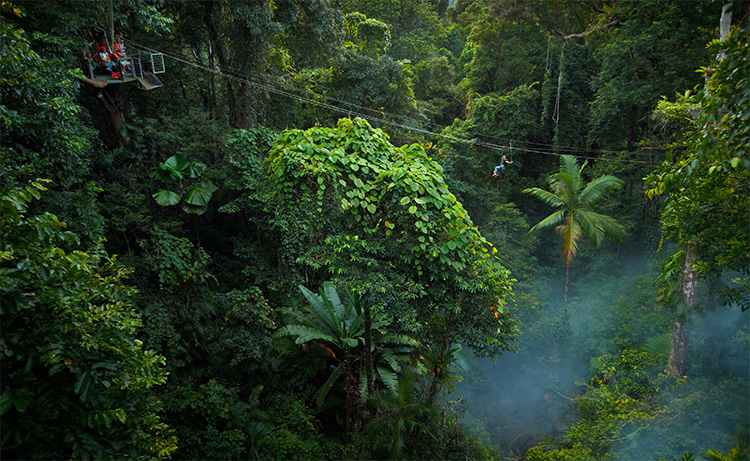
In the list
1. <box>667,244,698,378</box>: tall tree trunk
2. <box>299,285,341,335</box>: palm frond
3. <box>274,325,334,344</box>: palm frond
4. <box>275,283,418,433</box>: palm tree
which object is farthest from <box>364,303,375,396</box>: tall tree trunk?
<box>667,244,698,378</box>: tall tree trunk

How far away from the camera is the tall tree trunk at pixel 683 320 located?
876 centimetres

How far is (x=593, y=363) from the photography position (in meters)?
11.8

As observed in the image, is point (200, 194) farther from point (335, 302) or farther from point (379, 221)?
point (379, 221)

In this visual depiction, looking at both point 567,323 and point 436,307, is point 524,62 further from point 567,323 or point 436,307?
point 436,307

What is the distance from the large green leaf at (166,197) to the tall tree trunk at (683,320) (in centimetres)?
1037

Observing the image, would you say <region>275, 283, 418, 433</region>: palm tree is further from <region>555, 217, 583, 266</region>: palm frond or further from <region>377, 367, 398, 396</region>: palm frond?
<region>555, 217, 583, 266</region>: palm frond

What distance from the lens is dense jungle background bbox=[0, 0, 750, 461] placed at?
3417mm

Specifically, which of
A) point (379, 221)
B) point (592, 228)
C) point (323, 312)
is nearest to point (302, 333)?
point (323, 312)

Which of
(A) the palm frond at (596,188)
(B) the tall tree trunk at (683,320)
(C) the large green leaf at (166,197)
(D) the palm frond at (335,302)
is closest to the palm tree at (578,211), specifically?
(A) the palm frond at (596,188)

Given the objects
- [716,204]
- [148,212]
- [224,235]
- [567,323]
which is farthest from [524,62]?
[148,212]

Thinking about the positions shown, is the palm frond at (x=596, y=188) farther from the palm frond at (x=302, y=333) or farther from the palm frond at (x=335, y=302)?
the palm frond at (x=302, y=333)

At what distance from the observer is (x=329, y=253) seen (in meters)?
5.55

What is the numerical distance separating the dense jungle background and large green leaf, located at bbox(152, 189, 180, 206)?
2.6 inches

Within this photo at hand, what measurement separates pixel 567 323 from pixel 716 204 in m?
8.91
